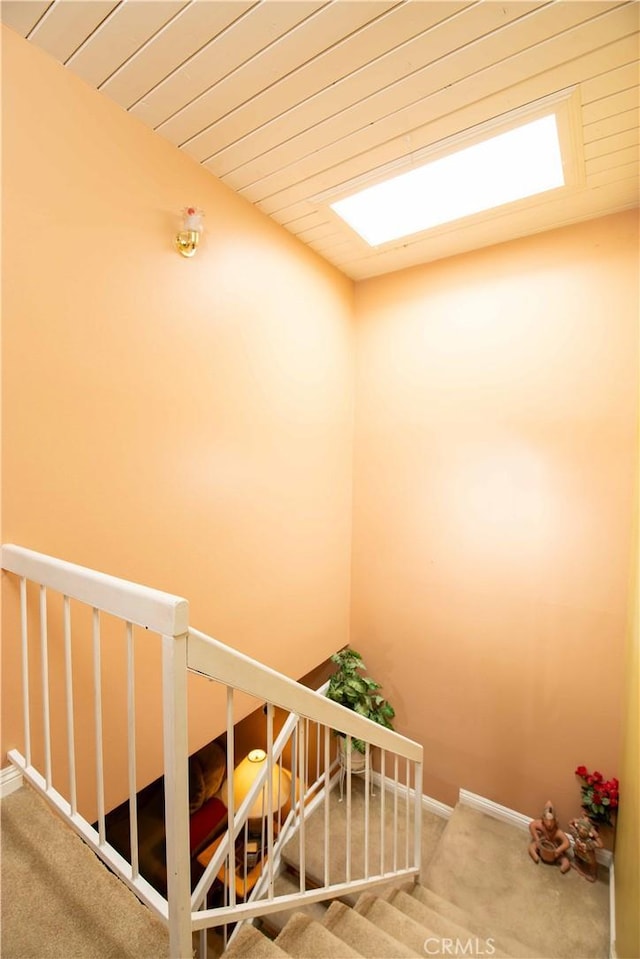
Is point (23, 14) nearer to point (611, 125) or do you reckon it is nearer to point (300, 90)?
point (300, 90)

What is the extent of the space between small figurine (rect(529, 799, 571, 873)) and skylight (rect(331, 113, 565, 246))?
10.8 feet

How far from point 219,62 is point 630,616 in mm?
2883

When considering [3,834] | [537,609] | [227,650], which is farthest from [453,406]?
[3,834]

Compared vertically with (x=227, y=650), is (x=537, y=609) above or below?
below

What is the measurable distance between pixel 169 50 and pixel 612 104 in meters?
1.55

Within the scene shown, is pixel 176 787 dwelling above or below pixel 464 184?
below

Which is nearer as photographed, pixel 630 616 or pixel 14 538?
pixel 14 538

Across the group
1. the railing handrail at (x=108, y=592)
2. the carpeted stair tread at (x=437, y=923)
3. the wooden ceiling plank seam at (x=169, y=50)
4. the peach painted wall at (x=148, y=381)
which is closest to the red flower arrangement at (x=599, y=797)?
the carpeted stair tread at (x=437, y=923)

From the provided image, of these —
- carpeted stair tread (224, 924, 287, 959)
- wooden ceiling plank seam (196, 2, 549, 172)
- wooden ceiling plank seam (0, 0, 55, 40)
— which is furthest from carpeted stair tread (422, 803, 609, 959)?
wooden ceiling plank seam (0, 0, 55, 40)

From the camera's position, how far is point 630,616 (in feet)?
7.08

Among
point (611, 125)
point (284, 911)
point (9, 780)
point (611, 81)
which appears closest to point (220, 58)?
point (611, 81)

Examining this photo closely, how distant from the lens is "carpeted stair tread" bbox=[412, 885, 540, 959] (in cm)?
205

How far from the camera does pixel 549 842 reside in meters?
2.46

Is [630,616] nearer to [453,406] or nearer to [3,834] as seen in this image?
[453,406]
